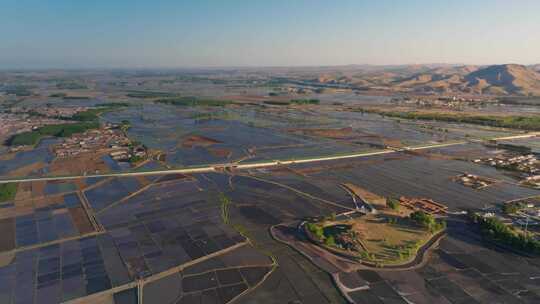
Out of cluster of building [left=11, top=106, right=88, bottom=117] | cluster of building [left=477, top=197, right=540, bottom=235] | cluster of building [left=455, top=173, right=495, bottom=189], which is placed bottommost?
cluster of building [left=477, top=197, right=540, bottom=235]

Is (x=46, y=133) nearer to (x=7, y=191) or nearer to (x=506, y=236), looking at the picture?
(x=7, y=191)

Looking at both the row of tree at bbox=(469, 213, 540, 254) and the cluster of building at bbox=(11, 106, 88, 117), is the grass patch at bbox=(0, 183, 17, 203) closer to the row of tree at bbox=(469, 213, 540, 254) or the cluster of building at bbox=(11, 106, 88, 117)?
the row of tree at bbox=(469, 213, 540, 254)

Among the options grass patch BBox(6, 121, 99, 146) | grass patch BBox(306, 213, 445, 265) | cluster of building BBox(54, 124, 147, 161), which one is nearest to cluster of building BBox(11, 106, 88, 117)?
grass patch BBox(6, 121, 99, 146)

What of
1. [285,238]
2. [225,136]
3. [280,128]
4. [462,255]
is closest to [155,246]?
[285,238]

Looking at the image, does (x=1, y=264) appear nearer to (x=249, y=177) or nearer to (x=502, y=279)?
(x=249, y=177)

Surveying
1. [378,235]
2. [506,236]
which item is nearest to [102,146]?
[378,235]

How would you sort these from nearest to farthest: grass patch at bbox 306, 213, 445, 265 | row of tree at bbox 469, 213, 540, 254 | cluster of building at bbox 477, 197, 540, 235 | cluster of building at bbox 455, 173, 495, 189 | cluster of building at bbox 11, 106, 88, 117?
grass patch at bbox 306, 213, 445, 265
row of tree at bbox 469, 213, 540, 254
cluster of building at bbox 477, 197, 540, 235
cluster of building at bbox 455, 173, 495, 189
cluster of building at bbox 11, 106, 88, 117

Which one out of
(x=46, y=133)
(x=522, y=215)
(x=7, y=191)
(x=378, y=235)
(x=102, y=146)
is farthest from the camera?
(x=46, y=133)
